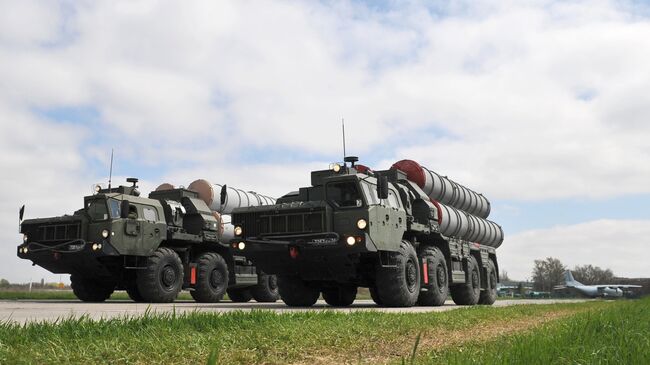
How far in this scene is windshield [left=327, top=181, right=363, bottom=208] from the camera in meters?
11.1

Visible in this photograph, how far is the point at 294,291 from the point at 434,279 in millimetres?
3033

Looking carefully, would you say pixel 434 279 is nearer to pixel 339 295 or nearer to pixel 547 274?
pixel 339 295

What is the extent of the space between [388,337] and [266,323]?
113 cm

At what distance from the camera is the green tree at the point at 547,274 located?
299ft

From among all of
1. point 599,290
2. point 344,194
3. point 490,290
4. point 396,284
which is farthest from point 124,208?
point 599,290

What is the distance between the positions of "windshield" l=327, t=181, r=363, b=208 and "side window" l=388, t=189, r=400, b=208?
3.29 feet

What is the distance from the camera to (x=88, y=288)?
14.9 meters

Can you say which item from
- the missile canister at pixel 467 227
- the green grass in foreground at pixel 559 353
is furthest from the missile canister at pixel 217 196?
the green grass in foreground at pixel 559 353

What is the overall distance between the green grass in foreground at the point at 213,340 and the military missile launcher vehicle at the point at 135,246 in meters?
7.93

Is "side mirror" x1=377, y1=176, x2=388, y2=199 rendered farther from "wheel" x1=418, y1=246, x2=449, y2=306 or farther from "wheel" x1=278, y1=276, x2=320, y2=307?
"wheel" x1=278, y1=276, x2=320, y2=307

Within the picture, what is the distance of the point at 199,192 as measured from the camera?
17.1m

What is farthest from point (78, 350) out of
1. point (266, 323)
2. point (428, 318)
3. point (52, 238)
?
point (52, 238)

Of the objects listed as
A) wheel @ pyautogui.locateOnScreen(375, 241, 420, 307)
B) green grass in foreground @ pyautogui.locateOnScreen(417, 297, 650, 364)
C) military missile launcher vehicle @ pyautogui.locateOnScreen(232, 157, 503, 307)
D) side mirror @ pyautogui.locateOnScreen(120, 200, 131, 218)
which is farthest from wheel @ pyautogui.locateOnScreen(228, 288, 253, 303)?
green grass in foreground @ pyautogui.locateOnScreen(417, 297, 650, 364)

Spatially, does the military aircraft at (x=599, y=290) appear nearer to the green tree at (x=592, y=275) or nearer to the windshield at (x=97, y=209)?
the green tree at (x=592, y=275)
